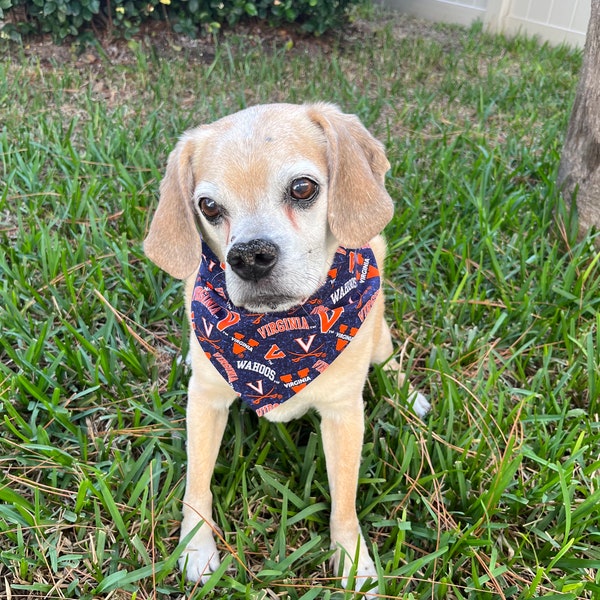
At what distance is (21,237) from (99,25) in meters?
3.77

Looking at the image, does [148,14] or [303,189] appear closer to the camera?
[303,189]

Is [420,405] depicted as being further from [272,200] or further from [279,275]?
[272,200]

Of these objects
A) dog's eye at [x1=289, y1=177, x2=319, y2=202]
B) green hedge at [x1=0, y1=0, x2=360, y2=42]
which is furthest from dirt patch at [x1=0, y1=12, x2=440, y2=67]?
dog's eye at [x1=289, y1=177, x2=319, y2=202]

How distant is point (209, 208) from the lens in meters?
1.84

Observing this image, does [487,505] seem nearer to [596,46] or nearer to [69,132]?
[596,46]

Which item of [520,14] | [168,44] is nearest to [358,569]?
[168,44]

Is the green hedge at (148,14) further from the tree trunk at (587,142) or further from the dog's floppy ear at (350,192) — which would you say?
the dog's floppy ear at (350,192)

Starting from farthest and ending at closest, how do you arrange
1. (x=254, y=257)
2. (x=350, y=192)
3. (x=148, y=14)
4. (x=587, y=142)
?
(x=148, y=14) → (x=587, y=142) → (x=350, y=192) → (x=254, y=257)

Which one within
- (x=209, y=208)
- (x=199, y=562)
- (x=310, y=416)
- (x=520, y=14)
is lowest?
(x=199, y=562)

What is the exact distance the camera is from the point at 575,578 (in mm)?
1883

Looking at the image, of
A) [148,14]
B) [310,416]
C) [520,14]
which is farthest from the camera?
[520,14]

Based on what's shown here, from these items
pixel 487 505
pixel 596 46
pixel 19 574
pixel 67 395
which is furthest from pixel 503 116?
pixel 19 574

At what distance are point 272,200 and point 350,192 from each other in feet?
0.92

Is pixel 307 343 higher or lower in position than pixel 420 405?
higher
